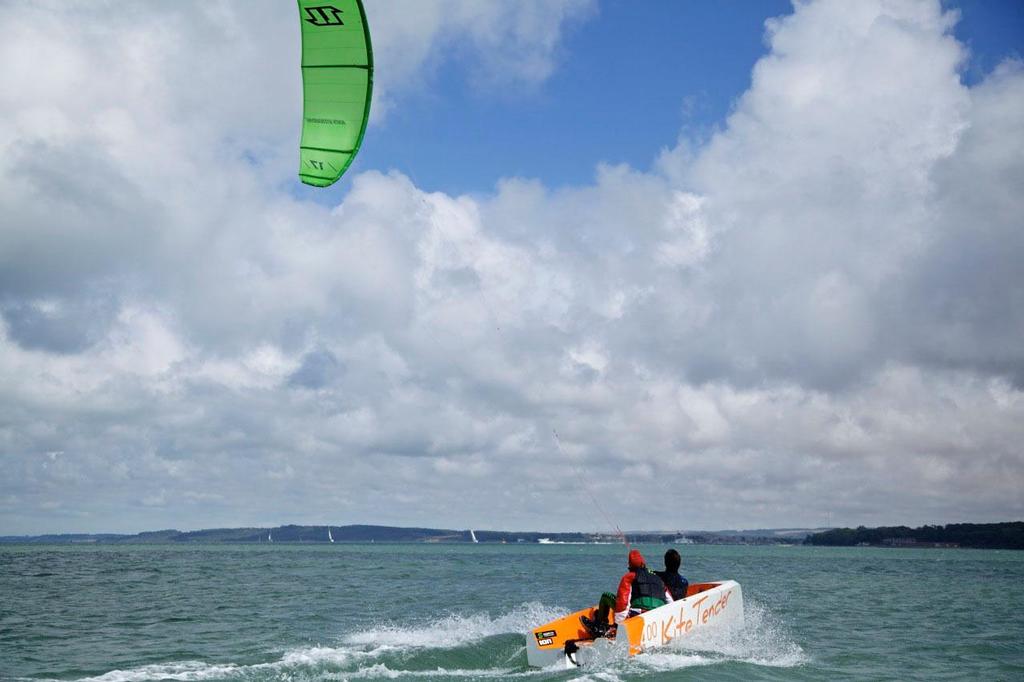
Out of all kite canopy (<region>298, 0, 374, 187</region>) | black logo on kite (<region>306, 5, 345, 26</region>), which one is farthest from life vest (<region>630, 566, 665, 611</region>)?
black logo on kite (<region>306, 5, 345, 26</region>)

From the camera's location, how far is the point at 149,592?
83.9ft

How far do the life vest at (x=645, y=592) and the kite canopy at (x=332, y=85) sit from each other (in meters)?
7.37

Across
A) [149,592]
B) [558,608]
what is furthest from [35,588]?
[558,608]

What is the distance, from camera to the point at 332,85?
27.9 feet

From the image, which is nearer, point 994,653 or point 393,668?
point 393,668

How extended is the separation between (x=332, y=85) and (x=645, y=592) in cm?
831

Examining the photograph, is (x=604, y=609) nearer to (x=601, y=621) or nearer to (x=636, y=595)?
(x=601, y=621)

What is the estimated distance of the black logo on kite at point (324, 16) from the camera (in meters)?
8.01

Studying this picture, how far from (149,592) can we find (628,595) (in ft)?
63.5

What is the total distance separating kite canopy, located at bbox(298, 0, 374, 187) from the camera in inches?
317

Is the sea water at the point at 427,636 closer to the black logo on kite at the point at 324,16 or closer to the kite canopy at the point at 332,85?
the kite canopy at the point at 332,85

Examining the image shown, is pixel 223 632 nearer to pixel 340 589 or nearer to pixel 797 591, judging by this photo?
pixel 340 589

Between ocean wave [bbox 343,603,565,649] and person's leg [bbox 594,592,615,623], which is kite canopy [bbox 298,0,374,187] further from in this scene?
ocean wave [bbox 343,603,565,649]

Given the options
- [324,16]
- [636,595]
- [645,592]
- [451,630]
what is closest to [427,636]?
[451,630]
